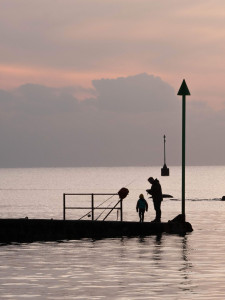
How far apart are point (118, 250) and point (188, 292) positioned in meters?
9.84

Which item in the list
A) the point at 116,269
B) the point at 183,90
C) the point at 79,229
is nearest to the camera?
the point at 116,269

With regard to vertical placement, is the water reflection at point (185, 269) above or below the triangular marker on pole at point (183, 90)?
below

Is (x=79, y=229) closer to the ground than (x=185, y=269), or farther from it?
farther from it

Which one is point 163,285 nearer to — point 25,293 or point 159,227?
point 25,293

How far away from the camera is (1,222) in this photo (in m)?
34.5

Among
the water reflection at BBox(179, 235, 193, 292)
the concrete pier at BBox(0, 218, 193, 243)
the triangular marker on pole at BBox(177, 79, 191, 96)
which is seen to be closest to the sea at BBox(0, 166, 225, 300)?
the water reflection at BBox(179, 235, 193, 292)

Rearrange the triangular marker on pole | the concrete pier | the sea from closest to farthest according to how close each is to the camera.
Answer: the sea → the concrete pier → the triangular marker on pole

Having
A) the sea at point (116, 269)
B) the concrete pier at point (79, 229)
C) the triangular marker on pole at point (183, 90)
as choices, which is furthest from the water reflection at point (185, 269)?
the triangular marker on pole at point (183, 90)

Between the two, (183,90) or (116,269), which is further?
(183,90)

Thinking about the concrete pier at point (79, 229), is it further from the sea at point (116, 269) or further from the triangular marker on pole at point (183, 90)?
the triangular marker on pole at point (183, 90)

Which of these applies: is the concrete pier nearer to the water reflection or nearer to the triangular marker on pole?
the water reflection

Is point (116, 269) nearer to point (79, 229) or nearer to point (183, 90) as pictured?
point (79, 229)

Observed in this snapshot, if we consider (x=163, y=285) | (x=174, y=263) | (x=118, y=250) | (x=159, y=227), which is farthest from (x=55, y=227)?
(x=163, y=285)

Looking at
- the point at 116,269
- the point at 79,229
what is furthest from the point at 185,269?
the point at 79,229
